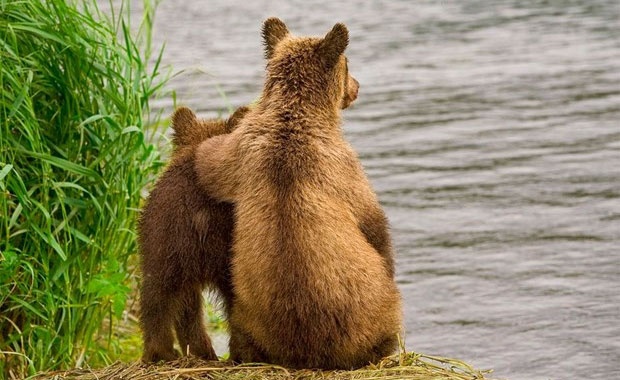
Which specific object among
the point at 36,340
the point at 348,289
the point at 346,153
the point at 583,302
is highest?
the point at 346,153

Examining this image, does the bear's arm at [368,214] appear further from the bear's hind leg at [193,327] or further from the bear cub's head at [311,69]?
the bear's hind leg at [193,327]

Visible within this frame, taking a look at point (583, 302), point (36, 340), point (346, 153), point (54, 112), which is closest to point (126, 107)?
point (54, 112)

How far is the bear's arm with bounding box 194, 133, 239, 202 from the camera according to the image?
4.96 meters

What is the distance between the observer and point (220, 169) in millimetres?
4996

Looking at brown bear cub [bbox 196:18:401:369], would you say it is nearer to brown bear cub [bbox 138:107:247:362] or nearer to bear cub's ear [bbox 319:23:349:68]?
bear cub's ear [bbox 319:23:349:68]

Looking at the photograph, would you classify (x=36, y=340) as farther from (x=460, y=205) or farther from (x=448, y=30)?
(x=448, y=30)

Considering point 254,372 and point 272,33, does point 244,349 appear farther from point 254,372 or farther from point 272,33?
point 272,33

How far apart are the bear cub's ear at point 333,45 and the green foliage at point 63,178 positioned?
1447mm

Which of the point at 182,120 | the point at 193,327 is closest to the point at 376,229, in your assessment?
the point at 193,327

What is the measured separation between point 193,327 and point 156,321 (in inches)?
7.9

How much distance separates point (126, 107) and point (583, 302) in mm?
3588

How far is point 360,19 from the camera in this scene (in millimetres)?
21688

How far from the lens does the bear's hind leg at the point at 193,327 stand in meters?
5.23

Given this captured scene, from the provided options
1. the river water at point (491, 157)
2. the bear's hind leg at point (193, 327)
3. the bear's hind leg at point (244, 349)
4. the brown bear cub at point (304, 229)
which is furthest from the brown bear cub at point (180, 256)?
the river water at point (491, 157)
